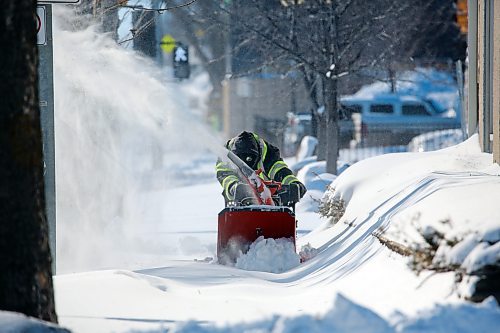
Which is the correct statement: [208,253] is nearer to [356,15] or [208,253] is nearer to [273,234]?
[273,234]

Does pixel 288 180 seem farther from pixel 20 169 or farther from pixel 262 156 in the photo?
pixel 20 169

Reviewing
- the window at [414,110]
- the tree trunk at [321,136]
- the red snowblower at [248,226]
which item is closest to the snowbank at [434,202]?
the red snowblower at [248,226]

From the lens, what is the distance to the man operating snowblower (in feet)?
33.1

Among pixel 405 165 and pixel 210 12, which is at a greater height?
pixel 210 12

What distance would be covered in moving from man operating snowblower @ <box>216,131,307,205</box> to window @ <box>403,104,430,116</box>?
25.4 m

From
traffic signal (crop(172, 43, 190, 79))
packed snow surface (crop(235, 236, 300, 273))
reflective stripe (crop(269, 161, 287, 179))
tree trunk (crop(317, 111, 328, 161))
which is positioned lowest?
packed snow surface (crop(235, 236, 300, 273))

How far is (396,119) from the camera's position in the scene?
3488 centimetres

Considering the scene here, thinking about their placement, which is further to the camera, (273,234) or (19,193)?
(273,234)

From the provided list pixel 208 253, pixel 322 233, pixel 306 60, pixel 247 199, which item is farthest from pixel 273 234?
pixel 306 60

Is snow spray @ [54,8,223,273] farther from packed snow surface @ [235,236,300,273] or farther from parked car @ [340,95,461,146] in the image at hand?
parked car @ [340,95,461,146]

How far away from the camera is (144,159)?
23375mm

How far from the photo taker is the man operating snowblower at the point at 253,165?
33.1ft

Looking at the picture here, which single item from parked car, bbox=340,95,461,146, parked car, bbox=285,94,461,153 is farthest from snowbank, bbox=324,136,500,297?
parked car, bbox=340,95,461,146

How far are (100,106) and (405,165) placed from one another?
575 cm
